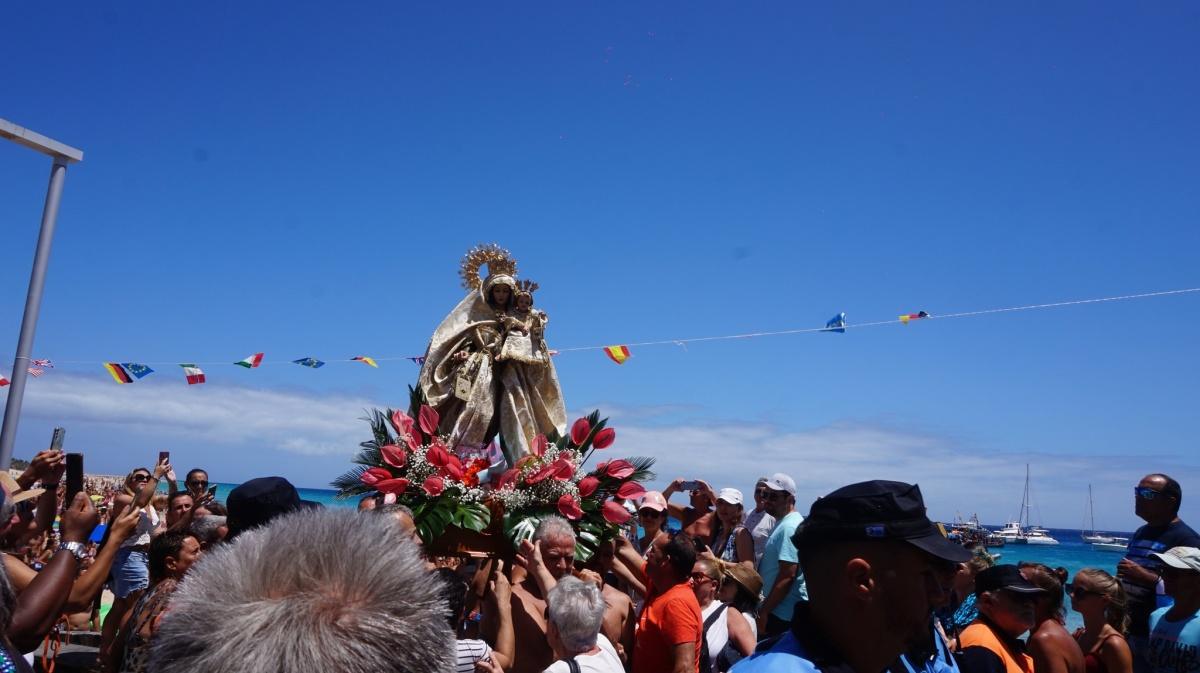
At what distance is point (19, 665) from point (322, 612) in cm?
151

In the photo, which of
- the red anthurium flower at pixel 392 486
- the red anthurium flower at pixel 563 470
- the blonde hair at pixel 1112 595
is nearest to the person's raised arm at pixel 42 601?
the red anthurium flower at pixel 392 486

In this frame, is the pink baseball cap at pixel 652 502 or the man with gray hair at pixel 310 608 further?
the pink baseball cap at pixel 652 502

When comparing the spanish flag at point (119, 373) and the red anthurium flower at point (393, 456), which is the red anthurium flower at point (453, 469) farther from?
the spanish flag at point (119, 373)

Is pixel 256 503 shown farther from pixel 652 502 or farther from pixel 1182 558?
pixel 1182 558

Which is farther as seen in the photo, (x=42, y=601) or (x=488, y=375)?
(x=488, y=375)

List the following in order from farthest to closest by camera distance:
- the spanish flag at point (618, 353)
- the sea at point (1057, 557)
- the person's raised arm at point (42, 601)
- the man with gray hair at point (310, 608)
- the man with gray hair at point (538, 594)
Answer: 1. the sea at point (1057, 557)
2. the spanish flag at point (618, 353)
3. the man with gray hair at point (538, 594)
4. the person's raised arm at point (42, 601)
5. the man with gray hair at point (310, 608)

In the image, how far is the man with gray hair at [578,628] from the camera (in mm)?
3844

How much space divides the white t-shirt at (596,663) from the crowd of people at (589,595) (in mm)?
14

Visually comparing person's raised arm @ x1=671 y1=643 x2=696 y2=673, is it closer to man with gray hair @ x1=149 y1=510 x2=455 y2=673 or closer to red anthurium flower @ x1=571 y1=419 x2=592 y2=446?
red anthurium flower @ x1=571 y1=419 x2=592 y2=446

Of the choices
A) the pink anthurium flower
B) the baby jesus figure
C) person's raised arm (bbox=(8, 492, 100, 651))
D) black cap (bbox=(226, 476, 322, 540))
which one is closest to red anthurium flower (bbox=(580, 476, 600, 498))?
the pink anthurium flower

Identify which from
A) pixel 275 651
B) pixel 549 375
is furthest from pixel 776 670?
pixel 549 375

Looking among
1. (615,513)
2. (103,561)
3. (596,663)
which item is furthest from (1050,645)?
(103,561)

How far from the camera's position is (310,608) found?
1.39m

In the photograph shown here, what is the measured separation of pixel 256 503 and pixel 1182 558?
5.11 meters
